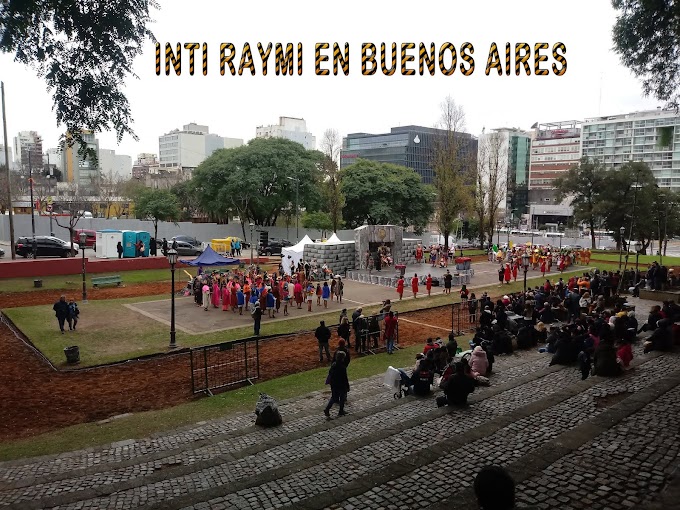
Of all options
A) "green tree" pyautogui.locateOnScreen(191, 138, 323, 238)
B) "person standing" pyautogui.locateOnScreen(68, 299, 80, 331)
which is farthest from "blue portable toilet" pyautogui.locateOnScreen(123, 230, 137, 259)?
"person standing" pyautogui.locateOnScreen(68, 299, 80, 331)

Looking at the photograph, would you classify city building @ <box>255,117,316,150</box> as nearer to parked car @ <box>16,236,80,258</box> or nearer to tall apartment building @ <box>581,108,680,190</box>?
tall apartment building @ <box>581,108,680,190</box>

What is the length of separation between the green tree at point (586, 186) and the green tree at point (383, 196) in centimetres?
1514

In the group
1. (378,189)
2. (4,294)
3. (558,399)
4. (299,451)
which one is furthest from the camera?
(378,189)

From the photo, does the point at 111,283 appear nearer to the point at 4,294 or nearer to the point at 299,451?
the point at 4,294

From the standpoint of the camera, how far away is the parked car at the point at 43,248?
34656 mm

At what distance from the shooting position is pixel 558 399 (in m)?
9.75

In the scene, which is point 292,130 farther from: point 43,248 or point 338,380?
point 338,380

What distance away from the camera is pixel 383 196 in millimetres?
53312

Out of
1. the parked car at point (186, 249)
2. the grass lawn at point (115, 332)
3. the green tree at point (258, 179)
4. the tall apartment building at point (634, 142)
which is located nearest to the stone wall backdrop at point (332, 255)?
the grass lawn at point (115, 332)

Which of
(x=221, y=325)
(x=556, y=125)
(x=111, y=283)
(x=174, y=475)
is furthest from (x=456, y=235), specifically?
(x=556, y=125)

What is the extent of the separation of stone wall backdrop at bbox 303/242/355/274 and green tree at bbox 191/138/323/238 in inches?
698

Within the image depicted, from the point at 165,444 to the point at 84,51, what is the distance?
24.1 feet

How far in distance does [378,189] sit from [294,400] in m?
42.6

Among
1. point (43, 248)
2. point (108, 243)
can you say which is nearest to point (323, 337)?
point (108, 243)
